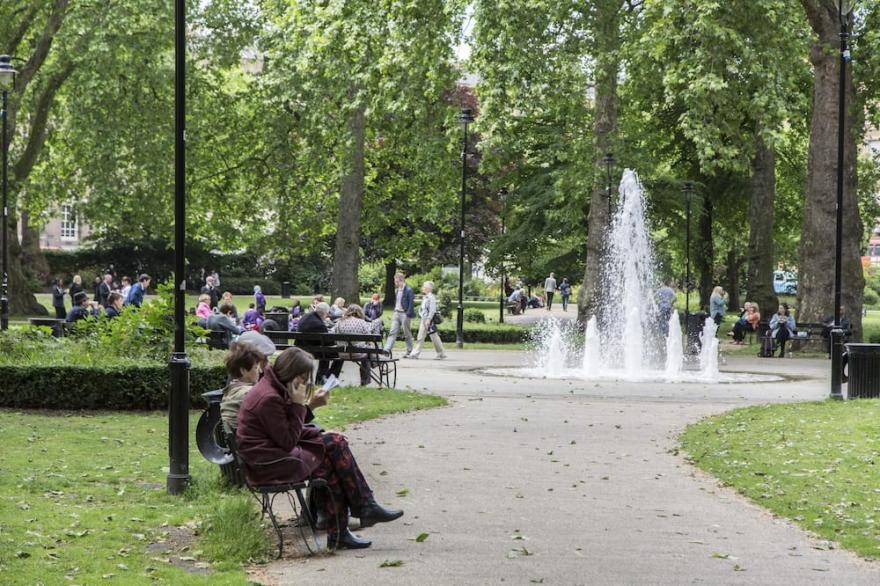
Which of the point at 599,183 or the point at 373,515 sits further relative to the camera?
the point at 599,183

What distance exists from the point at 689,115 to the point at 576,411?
9005 millimetres

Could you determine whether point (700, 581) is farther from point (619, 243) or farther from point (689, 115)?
point (619, 243)

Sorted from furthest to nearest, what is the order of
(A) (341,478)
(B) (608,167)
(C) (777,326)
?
(B) (608,167) < (C) (777,326) < (A) (341,478)

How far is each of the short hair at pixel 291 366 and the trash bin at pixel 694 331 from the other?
24.0 m

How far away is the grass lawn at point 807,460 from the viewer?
9711mm

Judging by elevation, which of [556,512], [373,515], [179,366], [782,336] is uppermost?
[179,366]

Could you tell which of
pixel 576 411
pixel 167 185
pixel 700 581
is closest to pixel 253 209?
pixel 167 185

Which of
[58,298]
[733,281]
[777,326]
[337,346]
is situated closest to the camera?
[337,346]

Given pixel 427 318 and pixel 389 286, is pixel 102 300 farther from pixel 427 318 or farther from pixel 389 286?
pixel 389 286

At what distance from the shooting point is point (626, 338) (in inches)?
1002

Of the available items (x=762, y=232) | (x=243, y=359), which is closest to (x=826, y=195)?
(x=762, y=232)

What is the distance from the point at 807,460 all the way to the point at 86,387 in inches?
346

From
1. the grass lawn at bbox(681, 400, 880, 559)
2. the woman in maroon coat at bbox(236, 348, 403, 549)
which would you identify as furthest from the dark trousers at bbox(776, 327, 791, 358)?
the woman in maroon coat at bbox(236, 348, 403, 549)

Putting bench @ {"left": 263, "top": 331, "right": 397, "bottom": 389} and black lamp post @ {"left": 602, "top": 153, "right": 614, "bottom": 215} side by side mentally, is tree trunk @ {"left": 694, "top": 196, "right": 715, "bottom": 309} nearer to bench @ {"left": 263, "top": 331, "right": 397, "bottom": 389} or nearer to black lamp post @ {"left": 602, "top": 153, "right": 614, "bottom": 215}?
black lamp post @ {"left": 602, "top": 153, "right": 614, "bottom": 215}
